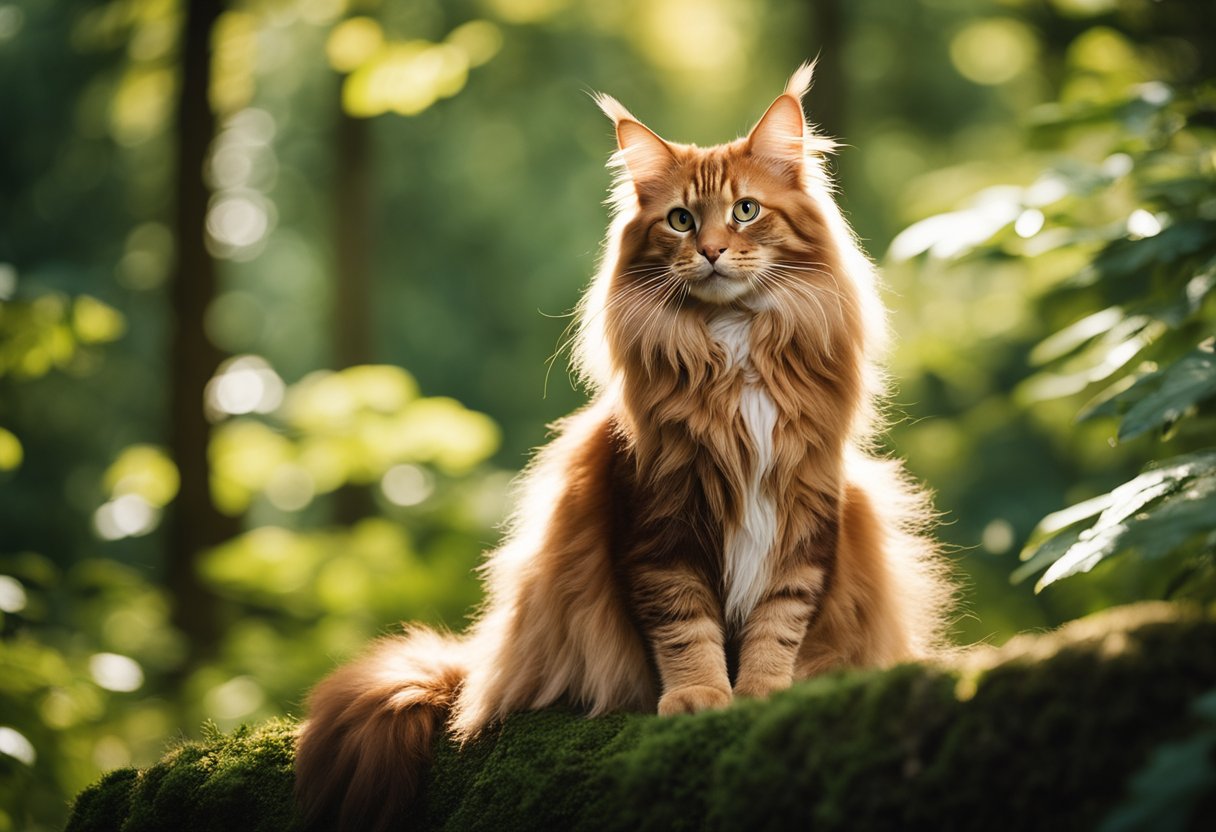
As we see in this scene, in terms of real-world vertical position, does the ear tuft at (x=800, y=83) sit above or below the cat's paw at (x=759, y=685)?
above

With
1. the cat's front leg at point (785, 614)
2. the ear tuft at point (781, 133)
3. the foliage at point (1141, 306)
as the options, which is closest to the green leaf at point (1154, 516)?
the foliage at point (1141, 306)

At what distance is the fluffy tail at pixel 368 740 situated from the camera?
210 centimetres

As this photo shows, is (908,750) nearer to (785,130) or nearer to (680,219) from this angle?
(680,219)

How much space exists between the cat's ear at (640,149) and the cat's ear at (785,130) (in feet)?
0.73

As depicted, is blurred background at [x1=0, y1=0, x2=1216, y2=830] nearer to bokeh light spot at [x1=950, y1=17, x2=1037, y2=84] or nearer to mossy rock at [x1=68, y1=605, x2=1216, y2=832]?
bokeh light spot at [x1=950, y1=17, x2=1037, y2=84]

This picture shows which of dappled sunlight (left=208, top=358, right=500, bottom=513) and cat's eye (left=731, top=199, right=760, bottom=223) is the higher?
cat's eye (left=731, top=199, right=760, bottom=223)

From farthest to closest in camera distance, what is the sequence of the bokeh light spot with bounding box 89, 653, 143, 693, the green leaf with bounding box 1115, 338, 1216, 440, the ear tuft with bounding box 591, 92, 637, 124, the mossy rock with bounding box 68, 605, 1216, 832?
the bokeh light spot with bounding box 89, 653, 143, 693 < the ear tuft with bounding box 591, 92, 637, 124 < the green leaf with bounding box 1115, 338, 1216, 440 < the mossy rock with bounding box 68, 605, 1216, 832

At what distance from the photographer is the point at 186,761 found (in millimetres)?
2398

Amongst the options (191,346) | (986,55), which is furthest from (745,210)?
(986,55)

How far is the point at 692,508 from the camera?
88.7 inches

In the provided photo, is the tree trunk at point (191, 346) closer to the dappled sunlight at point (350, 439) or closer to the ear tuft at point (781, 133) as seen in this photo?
the dappled sunlight at point (350, 439)


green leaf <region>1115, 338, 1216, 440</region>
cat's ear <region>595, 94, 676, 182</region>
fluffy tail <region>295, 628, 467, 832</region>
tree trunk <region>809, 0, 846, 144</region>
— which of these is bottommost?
fluffy tail <region>295, 628, 467, 832</region>

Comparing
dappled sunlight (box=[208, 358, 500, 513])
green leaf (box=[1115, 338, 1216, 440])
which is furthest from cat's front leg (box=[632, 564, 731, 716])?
dappled sunlight (box=[208, 358, 500, 513])

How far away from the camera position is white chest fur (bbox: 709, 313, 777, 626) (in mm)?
2223
